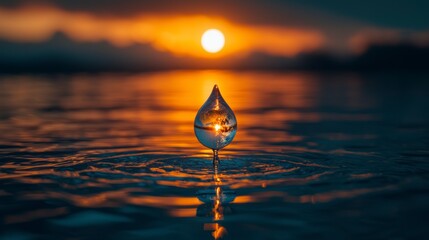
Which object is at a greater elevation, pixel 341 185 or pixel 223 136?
pixel 223 136

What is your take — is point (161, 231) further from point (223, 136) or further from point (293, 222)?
point (223, 136)

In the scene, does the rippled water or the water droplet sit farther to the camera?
the water droplet

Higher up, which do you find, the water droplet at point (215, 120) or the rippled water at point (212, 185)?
the water droplet at point (215, 120)

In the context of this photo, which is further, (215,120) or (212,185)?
(215,120)

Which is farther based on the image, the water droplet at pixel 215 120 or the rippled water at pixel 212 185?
the water droplet at pixel 215 120

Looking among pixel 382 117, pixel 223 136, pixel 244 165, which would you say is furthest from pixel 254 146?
pixel 382 117

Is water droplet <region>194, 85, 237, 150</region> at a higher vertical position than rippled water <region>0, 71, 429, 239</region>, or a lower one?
higher

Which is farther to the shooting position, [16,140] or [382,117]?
[382,117]

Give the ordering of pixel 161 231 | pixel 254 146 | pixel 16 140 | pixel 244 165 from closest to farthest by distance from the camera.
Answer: pixel 161 231 → pixel 244 165 → pixel 254 146 → pixel 16 140

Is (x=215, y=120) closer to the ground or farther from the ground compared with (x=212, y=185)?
farther from the ground

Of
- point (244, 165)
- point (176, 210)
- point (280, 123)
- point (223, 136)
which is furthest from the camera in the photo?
point (280, 123)
